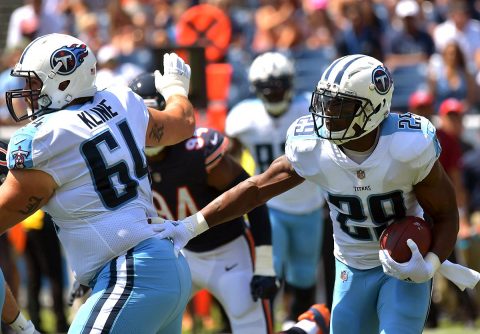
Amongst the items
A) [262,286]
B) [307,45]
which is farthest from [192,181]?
[307,45]

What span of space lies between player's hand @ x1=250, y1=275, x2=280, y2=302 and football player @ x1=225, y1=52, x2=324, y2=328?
6.65 ft

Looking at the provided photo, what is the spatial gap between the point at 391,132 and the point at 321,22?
6737 mm

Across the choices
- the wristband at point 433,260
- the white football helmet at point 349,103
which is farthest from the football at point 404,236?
the white football helmet at point 349,103

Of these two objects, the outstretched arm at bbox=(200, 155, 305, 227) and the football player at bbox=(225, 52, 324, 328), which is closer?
the outstretched arm at bbox=(200, 155, 305, 227)

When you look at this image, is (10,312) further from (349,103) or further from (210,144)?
(349,103)

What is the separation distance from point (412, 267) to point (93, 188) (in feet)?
4.29

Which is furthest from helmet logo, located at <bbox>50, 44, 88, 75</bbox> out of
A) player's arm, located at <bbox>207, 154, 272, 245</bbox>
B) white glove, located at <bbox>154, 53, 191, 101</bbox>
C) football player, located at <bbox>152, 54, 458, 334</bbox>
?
player's arm, located at <bbox>207, 154, 272, 245</bbox>

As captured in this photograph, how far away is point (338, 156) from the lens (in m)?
4.54

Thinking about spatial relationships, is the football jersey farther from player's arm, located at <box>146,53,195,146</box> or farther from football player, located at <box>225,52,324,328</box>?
football player, located at <box>225,52,324,328</box>

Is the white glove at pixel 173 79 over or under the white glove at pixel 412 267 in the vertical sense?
over

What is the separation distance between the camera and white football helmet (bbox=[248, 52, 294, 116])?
767 centimetres

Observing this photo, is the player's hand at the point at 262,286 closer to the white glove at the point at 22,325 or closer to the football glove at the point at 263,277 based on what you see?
the football glove at the point at 263,277

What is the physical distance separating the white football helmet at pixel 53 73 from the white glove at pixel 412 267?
139cm

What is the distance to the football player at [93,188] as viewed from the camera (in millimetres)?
4043
